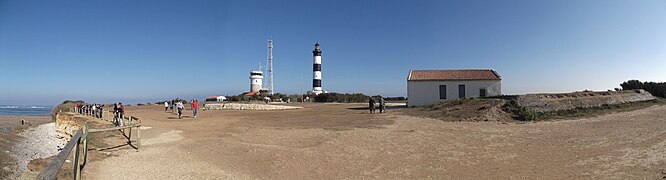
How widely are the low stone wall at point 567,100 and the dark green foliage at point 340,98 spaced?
113 feet

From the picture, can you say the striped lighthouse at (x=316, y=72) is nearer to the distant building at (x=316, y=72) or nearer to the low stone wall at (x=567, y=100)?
the distant building at (x=316, y=72)

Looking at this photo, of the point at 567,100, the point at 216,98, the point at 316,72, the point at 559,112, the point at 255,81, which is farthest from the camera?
the point at 255,81

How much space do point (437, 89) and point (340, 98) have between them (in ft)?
83.6

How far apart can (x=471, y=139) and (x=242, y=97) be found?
53.4 metres

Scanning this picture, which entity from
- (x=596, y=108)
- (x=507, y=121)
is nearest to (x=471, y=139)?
(x=507, y=121)

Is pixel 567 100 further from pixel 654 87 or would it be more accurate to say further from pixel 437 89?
pixel 654 87

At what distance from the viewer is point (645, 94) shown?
2809 cm

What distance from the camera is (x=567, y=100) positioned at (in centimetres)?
2083

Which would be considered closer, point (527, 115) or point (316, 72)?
point (527, 115)

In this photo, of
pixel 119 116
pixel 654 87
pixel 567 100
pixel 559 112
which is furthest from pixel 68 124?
pixel 654 87

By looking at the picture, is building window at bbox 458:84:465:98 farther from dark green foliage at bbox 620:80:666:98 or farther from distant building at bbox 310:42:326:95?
distant building at bbox 310:42:326:95

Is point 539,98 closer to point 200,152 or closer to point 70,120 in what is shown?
point 200,152

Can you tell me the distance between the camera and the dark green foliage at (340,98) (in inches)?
2143

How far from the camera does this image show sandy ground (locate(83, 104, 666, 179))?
7391 mm
